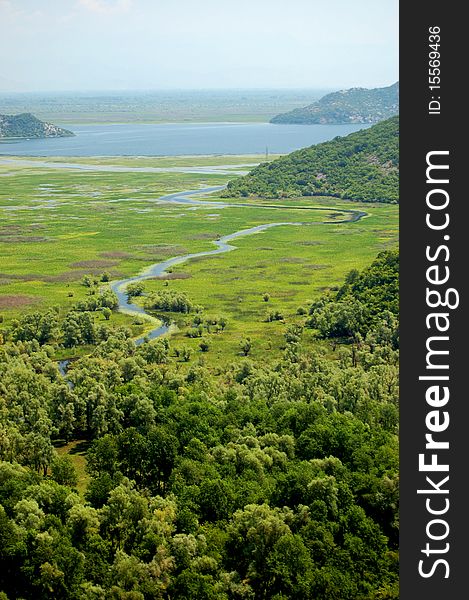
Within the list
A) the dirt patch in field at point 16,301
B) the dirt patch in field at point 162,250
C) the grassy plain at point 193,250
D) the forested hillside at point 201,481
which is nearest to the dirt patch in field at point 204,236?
the grassy plain at point 193,250

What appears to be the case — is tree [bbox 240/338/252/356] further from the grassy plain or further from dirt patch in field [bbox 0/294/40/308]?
dirt patch in field [bbox 0/294/40/308]

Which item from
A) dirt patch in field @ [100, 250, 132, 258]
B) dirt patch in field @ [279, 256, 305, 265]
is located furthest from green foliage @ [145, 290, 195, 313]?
dirt patch in field @ [100, 250, 132, 258]

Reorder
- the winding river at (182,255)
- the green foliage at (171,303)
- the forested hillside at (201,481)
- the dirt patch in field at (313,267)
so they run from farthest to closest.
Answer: the dirt patch in field at (313,267), the green foliage at (171,303), the winding river at (182,255), the forested hillside at (201,481)

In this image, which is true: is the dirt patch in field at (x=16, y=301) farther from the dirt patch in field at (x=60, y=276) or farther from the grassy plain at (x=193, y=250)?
the dirt patch in field at (x=60, y=276)

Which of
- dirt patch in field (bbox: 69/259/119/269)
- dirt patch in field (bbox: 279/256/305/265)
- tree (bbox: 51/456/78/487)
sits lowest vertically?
tree (bbox: 51/456/78/487)

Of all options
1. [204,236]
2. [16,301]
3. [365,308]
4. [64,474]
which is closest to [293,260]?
[204,236]

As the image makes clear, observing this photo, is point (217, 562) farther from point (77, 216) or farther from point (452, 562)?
point (77, 216)
